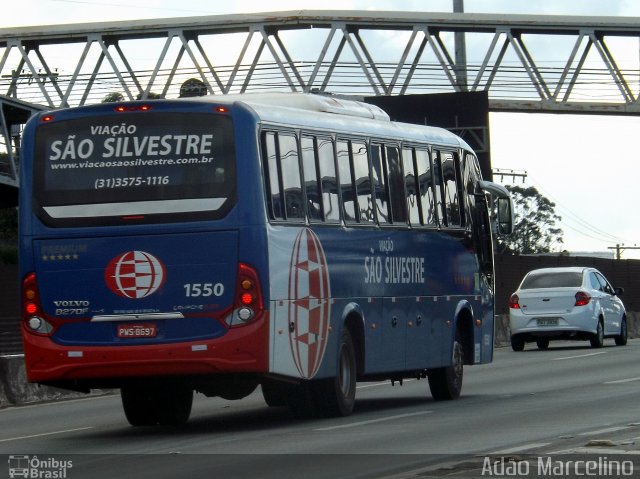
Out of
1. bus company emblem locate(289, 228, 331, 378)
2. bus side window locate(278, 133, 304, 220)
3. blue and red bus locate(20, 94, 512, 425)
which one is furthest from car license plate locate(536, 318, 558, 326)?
bus side window locate(278, 133, 304, 220)

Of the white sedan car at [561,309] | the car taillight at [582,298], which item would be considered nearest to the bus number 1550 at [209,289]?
the white sedan car at [561,309]

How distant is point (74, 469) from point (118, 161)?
3.96 meters

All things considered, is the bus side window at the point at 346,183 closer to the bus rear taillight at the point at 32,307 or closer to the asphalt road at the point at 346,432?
the asphalt road at the point at 346,432

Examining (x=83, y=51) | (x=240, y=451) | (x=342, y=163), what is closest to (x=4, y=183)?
(x=83, y=51)

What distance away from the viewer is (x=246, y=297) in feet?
50.4

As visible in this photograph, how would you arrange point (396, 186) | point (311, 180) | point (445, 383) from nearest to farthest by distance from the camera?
point (311, 180), point (396, 186), point (445, 383)

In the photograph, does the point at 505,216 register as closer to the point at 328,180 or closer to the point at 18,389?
the point at 328,180

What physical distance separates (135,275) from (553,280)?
20.6 metres

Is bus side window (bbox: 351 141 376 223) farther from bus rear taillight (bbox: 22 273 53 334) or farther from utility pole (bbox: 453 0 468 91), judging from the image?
utility pole (bbox: 453 0 468 91)

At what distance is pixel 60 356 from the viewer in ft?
51.5

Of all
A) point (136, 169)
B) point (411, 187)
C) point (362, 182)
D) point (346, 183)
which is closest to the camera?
point (136, 169)

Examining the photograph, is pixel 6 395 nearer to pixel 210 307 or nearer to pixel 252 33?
pixel 210 307

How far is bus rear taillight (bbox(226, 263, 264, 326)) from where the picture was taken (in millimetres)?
15352

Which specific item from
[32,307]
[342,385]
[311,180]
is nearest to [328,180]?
[311,180]
